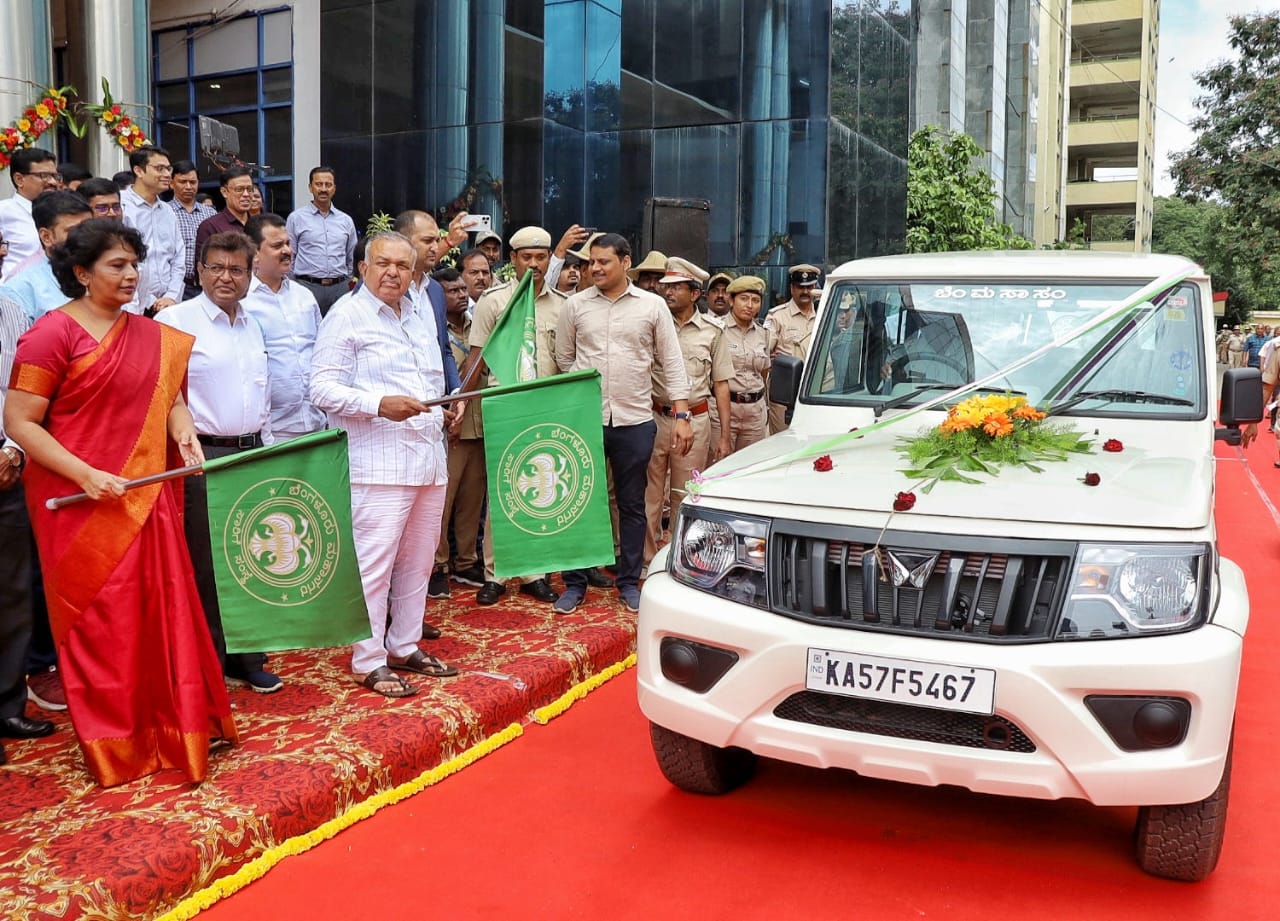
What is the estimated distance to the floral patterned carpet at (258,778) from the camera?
127 inches

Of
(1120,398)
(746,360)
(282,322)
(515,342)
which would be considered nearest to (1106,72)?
(746,360)

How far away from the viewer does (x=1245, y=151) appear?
2800 cm

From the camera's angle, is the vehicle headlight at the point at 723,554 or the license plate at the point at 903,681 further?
the vehicle headlight at the point at 723,554

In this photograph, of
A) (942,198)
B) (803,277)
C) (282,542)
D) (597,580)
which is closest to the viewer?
(282,542)

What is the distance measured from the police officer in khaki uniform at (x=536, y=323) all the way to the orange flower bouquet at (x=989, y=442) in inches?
120

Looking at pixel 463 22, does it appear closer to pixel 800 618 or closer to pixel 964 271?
pixel 964 271

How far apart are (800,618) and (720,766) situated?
2.96 ft

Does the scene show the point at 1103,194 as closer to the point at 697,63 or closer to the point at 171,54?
the point at 697,63

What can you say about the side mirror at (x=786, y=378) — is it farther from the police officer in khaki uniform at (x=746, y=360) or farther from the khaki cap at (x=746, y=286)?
the khaki cap at (x=746, y=286)

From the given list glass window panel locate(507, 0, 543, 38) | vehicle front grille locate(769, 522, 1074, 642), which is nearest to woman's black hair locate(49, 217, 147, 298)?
vehicle front grille locate(769, 522, 1074, 642)

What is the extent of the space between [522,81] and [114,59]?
6.06m

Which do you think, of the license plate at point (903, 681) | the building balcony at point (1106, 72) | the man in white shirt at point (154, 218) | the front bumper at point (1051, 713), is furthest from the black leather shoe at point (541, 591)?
the building balcony at point (1106, 72)

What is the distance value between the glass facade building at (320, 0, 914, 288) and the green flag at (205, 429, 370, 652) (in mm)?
11641

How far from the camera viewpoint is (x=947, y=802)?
411 centimetres
